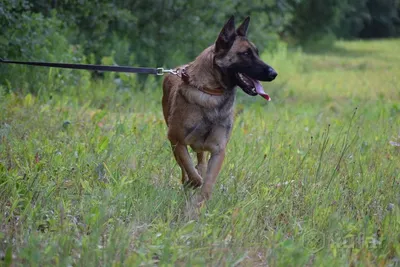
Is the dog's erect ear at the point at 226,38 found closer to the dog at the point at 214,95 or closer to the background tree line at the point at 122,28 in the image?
the dog at the point at 214,95

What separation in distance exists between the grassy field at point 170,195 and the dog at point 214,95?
264 mm

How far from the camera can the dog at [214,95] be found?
19.5ft

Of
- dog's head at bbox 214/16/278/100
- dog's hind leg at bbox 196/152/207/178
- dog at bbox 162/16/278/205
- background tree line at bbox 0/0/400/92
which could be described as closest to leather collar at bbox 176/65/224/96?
dog at bbox 162/16/278/205

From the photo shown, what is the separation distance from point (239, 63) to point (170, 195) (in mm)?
1219

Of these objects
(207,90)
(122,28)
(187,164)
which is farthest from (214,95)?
(122,28)

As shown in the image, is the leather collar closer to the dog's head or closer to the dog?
the dog

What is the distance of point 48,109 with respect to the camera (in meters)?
8.37

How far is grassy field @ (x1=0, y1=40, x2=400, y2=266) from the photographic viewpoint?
4.20 m

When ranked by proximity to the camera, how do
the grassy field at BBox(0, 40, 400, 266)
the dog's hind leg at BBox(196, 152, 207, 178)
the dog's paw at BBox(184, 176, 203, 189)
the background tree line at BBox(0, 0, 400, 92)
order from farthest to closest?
the background tree line at BBox(0, 0, 400, 92), the dog's hind leg at BBox(196, 152, 207, 178), the dog's paw at BBox(184, 176, 203, 189), the grassy field at BBox(0, 40, 400, 266)

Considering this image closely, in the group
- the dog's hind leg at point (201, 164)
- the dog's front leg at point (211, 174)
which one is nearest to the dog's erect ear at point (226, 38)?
the dog's front leg at point (211, 174)

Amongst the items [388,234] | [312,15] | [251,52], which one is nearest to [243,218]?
[388,234]

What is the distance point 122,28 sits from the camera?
1325cm

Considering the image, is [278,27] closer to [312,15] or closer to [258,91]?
[258,91]

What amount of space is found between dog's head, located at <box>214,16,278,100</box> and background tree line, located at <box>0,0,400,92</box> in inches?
156
